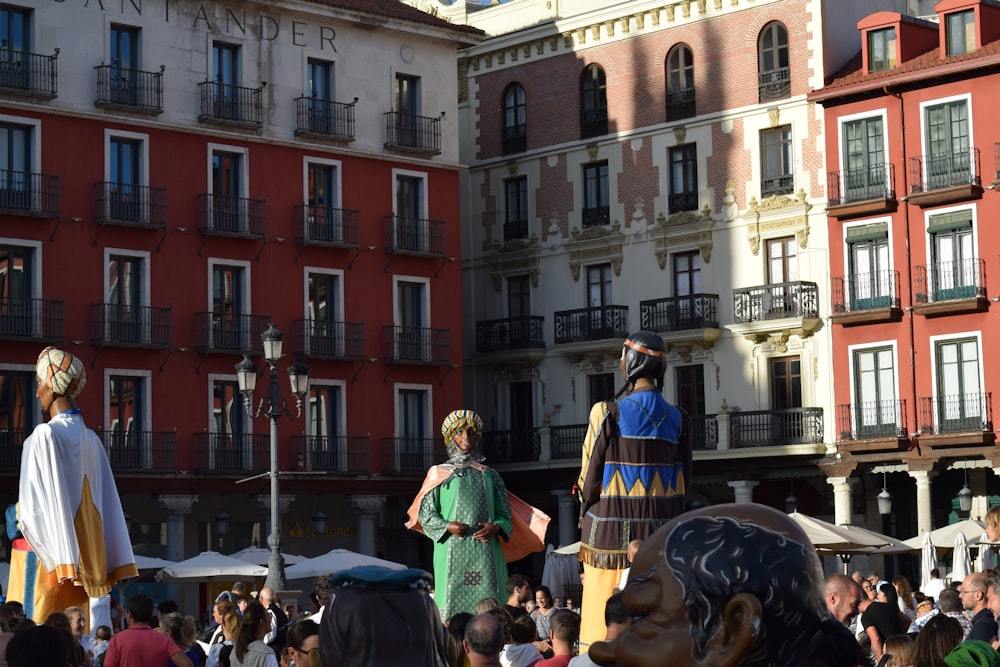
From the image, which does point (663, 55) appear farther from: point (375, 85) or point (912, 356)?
point (912, 356)

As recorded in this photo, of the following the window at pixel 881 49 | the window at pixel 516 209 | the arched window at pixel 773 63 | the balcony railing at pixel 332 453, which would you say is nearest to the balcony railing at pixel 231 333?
the balcony railing at pixel 332 453

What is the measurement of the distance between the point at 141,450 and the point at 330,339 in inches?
222

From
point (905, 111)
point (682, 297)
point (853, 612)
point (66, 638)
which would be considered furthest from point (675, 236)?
point (66, 638)

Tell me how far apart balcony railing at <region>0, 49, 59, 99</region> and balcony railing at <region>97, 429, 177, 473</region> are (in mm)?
7463

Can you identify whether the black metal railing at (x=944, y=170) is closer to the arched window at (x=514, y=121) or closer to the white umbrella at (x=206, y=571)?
the arched window at (x=514, y=121)

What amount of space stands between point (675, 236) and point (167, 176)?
12.8 meters

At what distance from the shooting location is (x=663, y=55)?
4806 centimetres

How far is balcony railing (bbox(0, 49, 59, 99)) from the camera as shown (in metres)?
40.3

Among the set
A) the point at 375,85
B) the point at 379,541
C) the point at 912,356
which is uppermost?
the point at 375,85

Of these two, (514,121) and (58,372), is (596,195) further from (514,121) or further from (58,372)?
(58,372)

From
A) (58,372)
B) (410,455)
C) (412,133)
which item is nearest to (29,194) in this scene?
(412,133)

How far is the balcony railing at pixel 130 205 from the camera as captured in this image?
41.7 metres

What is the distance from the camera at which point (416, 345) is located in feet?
154

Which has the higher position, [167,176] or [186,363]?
[167,176]
